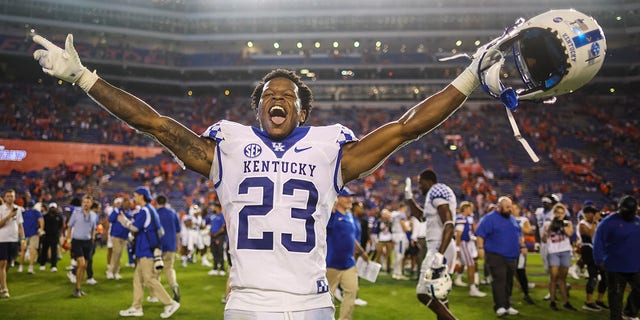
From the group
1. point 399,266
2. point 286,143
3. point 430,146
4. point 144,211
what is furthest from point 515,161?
point 286,143

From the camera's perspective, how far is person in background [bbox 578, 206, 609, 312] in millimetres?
10438

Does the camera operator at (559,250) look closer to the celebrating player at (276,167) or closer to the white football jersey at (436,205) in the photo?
the white football jersey at (436,205)

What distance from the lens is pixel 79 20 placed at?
44875 millimetres

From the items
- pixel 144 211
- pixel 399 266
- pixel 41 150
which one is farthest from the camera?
pixel 41 150

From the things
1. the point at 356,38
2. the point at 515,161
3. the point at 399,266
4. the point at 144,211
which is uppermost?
the point at 356,38

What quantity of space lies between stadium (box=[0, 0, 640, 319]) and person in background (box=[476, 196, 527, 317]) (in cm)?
1774

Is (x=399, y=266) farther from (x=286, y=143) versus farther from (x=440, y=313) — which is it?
(x=286, y=143)

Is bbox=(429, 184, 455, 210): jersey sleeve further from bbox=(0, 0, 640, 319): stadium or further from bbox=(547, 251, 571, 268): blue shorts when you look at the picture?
bbox=(0, 0, 640, 319): stadium

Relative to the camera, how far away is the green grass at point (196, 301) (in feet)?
31.0

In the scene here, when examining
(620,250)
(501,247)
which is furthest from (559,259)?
(620,250)

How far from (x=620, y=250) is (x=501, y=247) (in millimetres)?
1914

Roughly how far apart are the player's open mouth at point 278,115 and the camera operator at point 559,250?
29.6ft

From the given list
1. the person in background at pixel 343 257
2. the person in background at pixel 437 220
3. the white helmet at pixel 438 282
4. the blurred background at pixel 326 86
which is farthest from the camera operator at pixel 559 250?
the blurred background at pixel 326 86

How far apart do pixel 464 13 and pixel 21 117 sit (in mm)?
33830
